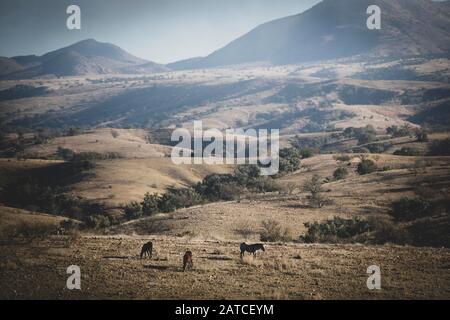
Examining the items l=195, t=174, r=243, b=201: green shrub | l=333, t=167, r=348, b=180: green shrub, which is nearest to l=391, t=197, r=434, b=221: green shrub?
l=195, t=174, r=243, b=201: green shrub

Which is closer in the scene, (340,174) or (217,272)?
(217,272)

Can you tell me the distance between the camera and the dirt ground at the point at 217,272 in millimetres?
15180

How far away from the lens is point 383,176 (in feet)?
179

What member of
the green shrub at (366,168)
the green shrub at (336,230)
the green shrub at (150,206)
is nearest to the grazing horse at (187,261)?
the green shrub at (336,230)

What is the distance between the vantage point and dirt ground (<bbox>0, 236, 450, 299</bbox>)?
1518 cm

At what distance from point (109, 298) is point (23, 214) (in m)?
30.7

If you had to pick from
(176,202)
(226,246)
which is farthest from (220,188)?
(226,246)

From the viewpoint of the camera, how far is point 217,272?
59.0 feet

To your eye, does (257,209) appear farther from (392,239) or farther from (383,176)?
(383,176)

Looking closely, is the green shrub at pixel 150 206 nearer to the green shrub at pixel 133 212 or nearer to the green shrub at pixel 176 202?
the green shrub at pixel 176 202

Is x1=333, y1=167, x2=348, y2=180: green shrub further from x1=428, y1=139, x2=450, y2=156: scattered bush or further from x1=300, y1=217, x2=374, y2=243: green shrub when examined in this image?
x1=428, y1=139, x2=450, y2=156: scattered bush

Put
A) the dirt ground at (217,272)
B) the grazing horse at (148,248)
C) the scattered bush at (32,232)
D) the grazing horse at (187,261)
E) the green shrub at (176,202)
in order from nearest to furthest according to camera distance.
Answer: the dirt ground at (217,272) → the grazing horse at (187,261) → the grazing horse at (148,248) → the scattered bush at (32,232) → the green shrub at (176,202)

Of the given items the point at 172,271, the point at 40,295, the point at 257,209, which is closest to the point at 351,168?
the point at 257,209

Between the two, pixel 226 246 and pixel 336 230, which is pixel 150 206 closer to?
pixel 336 230
